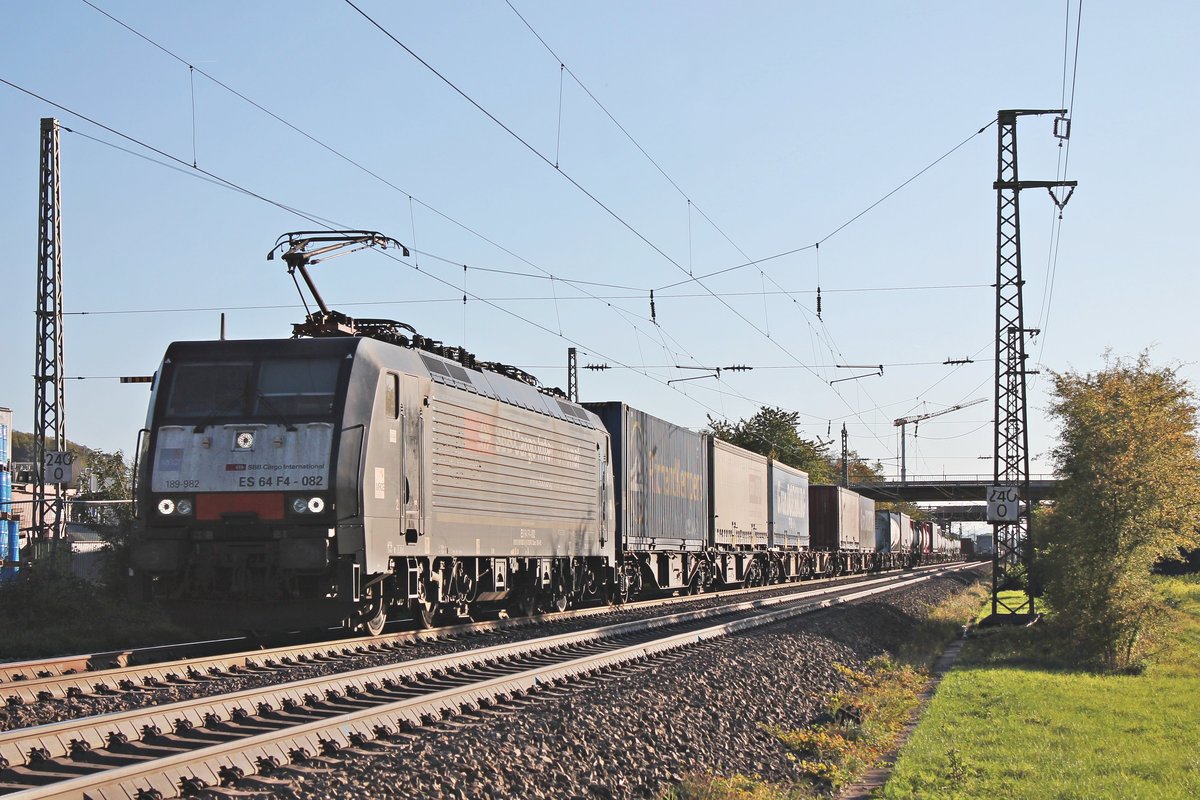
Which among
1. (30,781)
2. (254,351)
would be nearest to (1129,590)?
(254,351)

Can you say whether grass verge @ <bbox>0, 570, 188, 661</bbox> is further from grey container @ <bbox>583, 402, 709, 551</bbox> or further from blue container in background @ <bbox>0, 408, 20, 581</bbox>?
grey container @ <bbox>583, 402, 709, 551</bbox>

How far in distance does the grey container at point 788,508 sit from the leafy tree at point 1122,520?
59.6 feet

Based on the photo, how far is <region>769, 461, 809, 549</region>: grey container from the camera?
4006 centimetres

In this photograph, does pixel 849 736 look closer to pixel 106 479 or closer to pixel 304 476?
pixel 304 476

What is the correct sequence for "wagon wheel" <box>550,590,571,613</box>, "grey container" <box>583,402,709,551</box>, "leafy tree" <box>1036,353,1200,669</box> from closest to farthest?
"leafy tree" <box>1036,353,1200,669</box>, "wagon wheel" <box>550,590,571,613</box>, "grey container" <box>583,402,709,551</box>

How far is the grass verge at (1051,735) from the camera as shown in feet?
30.1

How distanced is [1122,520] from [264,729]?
16.2 meters

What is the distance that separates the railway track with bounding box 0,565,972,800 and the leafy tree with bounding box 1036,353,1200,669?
10.2 meters

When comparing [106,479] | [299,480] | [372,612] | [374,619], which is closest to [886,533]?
[106,479]

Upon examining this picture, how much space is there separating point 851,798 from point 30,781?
547cm

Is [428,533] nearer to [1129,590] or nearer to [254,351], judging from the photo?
[254,351]

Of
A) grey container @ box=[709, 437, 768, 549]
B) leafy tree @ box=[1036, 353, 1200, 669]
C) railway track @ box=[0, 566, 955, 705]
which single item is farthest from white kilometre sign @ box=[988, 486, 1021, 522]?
railway track @ box=[0, 566, 955, 705]

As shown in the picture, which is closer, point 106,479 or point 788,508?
point 106,479

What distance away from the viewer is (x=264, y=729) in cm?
889
